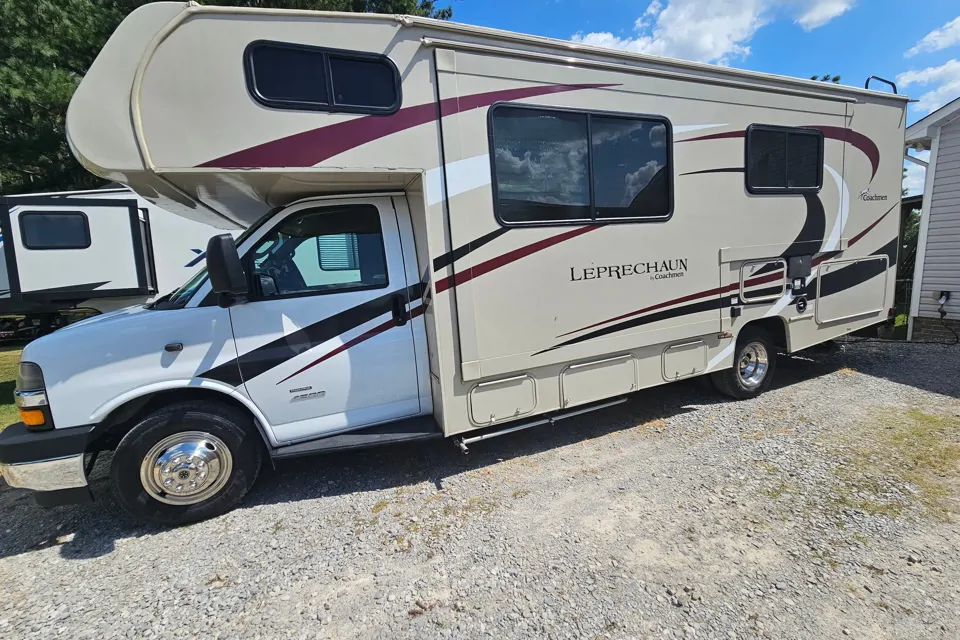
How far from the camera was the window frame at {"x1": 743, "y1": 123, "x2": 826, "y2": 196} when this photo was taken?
14.5 ft

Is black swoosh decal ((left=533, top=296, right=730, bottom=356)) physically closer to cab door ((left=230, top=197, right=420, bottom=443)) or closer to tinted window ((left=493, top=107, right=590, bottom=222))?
tinted window ((left=493, top=107, right=590, bottom=222))

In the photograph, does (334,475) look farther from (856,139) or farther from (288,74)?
(856,139)

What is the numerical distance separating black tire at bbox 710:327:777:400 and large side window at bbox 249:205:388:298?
147 inches

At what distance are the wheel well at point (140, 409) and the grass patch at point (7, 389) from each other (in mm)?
2762

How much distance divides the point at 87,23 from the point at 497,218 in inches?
482

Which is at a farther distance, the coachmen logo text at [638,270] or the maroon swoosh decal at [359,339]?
the coachmen logo text at [638,270]

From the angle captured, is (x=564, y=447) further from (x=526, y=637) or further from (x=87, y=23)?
(x=87, y=23)

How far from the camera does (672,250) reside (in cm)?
415

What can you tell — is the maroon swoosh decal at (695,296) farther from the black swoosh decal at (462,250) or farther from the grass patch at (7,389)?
the grass patch at (7,389)

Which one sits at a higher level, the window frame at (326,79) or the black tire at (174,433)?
the window frame at (326,79)

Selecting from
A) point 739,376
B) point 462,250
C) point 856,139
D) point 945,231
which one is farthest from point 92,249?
point 945,231

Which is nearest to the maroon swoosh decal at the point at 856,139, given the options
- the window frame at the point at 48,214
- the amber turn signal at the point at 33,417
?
the amber turn signal at the point at 33,417

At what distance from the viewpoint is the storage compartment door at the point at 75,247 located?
7258 millimetres

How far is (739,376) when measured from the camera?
4984 millimetres
